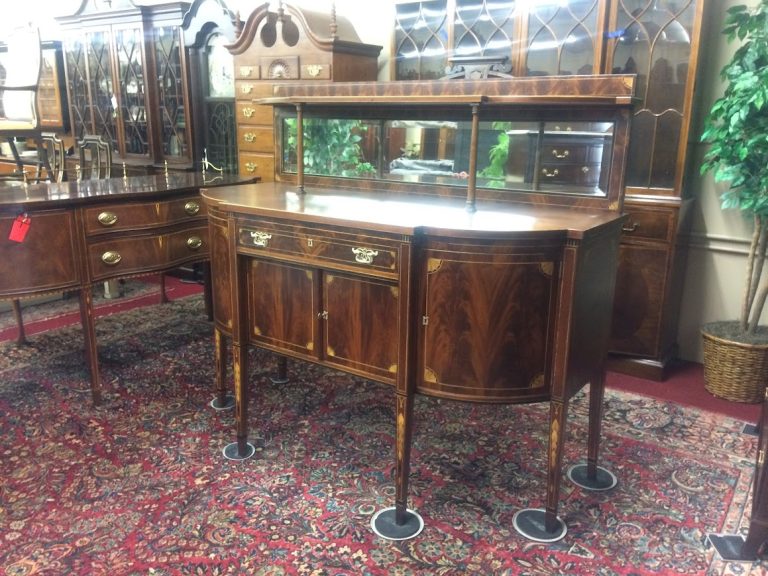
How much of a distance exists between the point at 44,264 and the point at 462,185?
1.78 m

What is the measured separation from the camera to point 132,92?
501cm

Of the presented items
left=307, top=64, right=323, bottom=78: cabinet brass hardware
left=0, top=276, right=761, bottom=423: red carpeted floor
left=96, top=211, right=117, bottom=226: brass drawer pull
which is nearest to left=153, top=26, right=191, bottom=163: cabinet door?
left=0, top=276, right=761, bottom=423: red carpeted floor

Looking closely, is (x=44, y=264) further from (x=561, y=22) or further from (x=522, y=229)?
(x=561, y=22)

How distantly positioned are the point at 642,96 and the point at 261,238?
7.08ft

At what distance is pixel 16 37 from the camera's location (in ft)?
14.9

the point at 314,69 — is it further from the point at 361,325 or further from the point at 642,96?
the point at 361,325

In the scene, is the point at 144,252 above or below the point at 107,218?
below

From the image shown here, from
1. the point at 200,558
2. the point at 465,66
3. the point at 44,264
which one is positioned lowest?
the point at 200,558

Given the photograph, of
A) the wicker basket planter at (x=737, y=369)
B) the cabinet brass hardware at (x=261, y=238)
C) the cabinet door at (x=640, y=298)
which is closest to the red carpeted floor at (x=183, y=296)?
the wicker basket planter at (x=737, y=369)

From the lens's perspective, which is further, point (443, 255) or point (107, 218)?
point (107, 218)

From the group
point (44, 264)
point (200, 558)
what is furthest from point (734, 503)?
point (44, 264)

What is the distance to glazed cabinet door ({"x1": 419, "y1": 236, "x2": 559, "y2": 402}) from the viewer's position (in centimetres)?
179

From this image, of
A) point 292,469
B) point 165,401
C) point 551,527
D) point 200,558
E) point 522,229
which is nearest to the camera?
point 522,229

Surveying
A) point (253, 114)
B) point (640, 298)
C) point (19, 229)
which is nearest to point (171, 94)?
point (253, 114)
